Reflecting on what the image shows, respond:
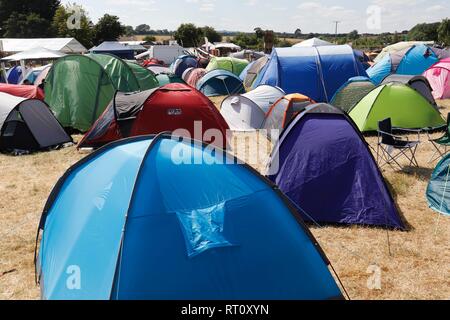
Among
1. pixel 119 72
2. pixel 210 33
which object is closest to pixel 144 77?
pixel 119 72

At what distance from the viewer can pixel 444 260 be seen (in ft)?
15.1

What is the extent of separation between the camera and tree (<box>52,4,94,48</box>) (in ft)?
152

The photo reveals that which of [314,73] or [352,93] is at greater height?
[314,73]

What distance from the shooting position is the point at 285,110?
950 cm

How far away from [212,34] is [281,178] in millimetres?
68823

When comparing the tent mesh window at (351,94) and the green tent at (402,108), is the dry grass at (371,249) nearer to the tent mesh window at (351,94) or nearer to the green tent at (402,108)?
the green tent at (402,108)

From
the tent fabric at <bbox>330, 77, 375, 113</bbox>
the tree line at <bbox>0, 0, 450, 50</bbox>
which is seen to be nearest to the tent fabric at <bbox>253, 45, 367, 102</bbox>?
the tent fabric at <bbox>330, 77, 375, 113</bbox>

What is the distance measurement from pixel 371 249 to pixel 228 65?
2014cm

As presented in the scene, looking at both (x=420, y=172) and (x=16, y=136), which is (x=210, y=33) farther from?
(x=420, y=172)

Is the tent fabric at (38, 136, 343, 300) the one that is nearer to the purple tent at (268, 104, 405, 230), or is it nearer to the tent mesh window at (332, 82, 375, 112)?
the purple tent at (268, 104, 405, 230)
